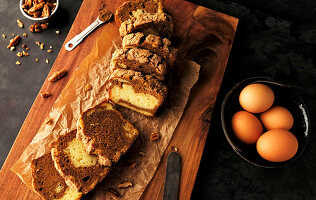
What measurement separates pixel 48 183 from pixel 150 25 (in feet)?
4.79

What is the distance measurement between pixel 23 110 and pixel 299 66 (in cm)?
261

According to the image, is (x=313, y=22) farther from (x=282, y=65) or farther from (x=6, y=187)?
(x=6, y=187)

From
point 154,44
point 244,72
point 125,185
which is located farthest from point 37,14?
point 244,72

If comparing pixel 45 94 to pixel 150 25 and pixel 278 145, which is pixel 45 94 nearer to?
pixel 150 25

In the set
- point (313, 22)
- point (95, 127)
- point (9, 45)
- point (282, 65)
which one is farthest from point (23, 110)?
point (313, 22)

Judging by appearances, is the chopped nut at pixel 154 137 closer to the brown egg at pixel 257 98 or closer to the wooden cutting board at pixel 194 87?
the wooden cutting board at pixel 194 87

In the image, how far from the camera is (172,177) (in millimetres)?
2381

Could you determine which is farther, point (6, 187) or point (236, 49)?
point (236, 49)

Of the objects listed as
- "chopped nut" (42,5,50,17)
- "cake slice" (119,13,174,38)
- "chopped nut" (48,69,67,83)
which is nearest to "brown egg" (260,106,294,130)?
"cake slice" (119,13,174,38)

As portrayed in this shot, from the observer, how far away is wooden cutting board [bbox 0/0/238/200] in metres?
2.37

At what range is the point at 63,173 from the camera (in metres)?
2.22

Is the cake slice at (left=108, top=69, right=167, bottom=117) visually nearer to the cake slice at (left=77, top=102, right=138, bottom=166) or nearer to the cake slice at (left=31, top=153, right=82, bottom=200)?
the cake slice at (left=77, top=102, right=138, bottom=166)

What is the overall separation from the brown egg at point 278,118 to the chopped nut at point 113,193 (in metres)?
1.27

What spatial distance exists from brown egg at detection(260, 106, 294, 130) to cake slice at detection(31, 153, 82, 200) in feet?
5.03
